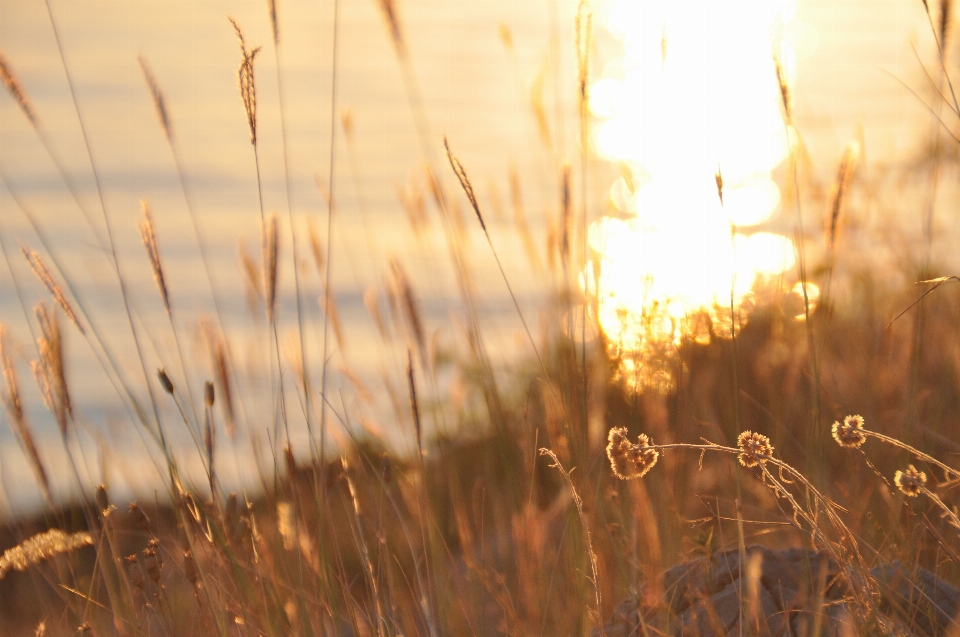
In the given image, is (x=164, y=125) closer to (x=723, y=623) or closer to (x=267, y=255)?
(x=267, y=255)

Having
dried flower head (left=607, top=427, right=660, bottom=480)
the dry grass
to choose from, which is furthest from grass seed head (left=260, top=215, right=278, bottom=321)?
dried flower head (left=607, top=427, right=660, bottom=480)

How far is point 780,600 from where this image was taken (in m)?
1.35

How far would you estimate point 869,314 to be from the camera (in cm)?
319

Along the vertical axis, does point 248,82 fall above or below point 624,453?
above

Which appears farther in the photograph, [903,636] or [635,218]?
[635,218]

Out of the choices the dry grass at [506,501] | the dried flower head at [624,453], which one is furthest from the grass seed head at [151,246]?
the dried flower head at [624,453]

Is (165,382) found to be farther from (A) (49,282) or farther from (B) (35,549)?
(B) (35,549)

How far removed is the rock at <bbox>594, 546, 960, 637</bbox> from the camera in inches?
48.0

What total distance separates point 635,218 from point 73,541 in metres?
1.41

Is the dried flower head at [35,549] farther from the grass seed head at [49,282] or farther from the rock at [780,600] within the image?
→ the rock at [780,600]

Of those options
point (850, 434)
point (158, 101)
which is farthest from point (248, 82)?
point (850, 434)

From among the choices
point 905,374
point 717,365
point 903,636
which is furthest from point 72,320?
point 717,365

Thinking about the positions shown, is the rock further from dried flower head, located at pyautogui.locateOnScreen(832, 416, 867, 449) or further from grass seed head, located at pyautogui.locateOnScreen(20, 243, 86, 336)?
grass seed head, located at pyautogui.locateOnScreen(20, 243, 86, 336)

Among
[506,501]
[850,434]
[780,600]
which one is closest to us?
[850,434]
